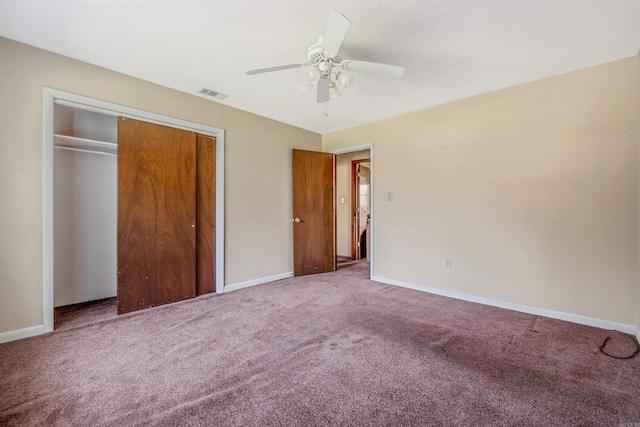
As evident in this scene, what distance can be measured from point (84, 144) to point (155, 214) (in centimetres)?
114

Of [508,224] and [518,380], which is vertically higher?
[508,224]

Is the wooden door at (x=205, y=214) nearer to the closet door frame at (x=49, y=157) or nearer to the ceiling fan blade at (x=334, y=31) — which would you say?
the closet door frame at (x=49, y=157)

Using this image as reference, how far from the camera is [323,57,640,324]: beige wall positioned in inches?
94.7

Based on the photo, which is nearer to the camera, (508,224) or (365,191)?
(508,224)

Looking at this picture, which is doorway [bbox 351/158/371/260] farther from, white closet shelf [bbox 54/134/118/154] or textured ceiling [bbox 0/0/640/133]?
white closet shelf [bbox 54/134/118/154]

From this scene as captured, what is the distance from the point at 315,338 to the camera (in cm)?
225

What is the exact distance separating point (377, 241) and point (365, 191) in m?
2.30

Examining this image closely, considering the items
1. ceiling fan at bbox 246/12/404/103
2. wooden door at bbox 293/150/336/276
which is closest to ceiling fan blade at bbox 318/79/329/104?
ceiling fan at bbox 246/12/404/103

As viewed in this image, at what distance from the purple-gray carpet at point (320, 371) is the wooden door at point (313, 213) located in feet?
5.45

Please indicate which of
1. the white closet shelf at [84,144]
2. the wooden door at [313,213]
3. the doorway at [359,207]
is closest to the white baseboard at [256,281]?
the wooden door at [313,213]

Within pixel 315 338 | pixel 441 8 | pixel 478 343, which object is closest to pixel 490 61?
pixel 441 8

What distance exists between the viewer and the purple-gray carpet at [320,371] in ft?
4.66

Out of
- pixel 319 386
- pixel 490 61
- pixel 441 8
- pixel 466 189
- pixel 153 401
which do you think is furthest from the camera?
pixel 466 189

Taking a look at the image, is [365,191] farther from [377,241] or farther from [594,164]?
[594,164]
